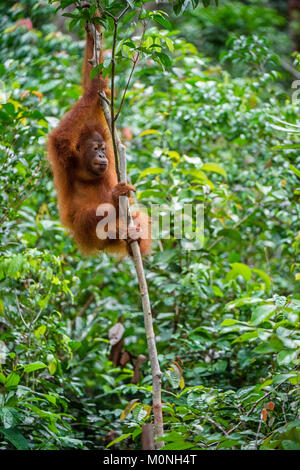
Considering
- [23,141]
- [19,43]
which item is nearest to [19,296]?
[23,141]

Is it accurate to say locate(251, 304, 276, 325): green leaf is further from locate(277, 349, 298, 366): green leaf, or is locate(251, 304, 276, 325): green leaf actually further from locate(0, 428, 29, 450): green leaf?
locate(0, 428, 29, 450): green leaf

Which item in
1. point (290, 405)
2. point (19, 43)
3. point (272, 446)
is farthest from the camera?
point (19, 43)

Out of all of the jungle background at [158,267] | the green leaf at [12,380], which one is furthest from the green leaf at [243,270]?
the green leaf at [12,380]

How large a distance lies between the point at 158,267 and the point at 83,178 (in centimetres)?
90

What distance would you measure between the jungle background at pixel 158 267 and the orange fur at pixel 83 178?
0.16m

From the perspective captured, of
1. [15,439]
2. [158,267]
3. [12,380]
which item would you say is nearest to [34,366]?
[12,380]

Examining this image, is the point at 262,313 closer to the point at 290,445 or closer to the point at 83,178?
the point at 290,445

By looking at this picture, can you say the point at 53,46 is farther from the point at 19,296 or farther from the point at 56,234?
the point at 19,296

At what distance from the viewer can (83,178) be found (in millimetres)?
4043

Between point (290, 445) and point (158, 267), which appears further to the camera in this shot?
point (158, 267)

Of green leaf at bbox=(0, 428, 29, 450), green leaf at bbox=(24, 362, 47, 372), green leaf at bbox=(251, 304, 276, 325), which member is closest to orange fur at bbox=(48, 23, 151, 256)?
green leaf at bbox=(24, 362, 47, 372)
